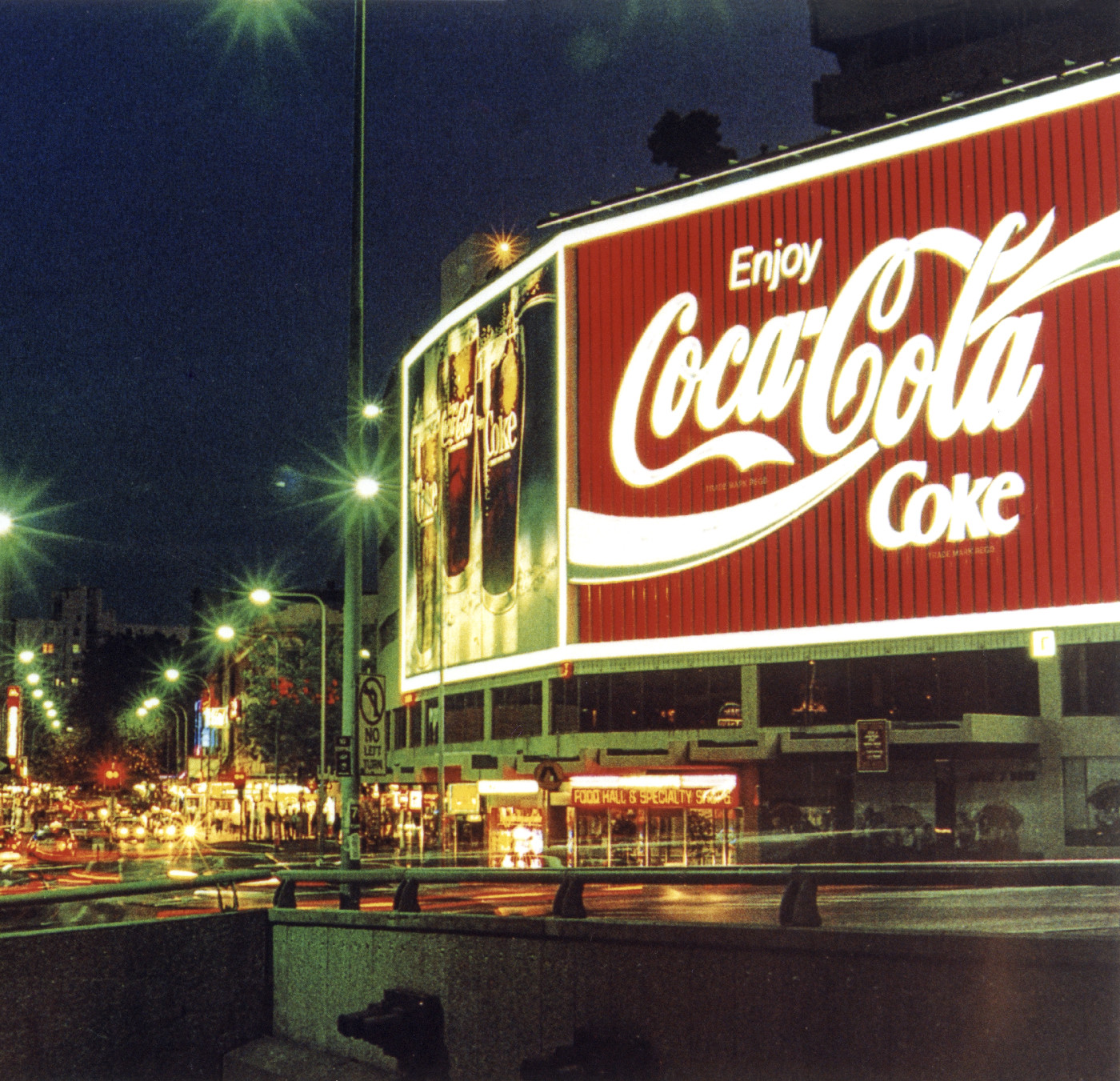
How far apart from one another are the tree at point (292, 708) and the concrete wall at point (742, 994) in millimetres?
66555

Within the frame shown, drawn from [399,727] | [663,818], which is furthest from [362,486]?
[399,727]

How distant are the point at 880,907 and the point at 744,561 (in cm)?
1957

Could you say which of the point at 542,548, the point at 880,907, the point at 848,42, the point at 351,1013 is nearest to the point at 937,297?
the point at 542,548

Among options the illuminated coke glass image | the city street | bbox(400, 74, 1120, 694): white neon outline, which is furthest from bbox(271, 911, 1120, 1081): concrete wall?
the illuminated coke glass image

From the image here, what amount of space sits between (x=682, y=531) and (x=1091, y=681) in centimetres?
1482

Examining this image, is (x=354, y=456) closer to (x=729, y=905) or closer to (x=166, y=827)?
(x=729, y=905)

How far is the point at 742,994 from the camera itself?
8.60 meters

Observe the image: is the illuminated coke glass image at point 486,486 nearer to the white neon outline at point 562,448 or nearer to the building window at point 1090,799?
the white neon outline at point 562,448

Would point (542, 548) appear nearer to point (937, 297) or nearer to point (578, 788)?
point (578, 788)

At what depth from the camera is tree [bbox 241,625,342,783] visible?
80000mm

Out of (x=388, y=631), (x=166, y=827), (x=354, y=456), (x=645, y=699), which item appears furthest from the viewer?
(x=388, y=631)

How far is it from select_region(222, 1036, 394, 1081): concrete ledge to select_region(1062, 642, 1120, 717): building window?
1451 inches

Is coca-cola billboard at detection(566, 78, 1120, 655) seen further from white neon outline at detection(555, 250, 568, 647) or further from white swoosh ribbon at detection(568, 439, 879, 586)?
white neon outline at detection(555, 250, 568, 647)

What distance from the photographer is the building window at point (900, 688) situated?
1847 inches
